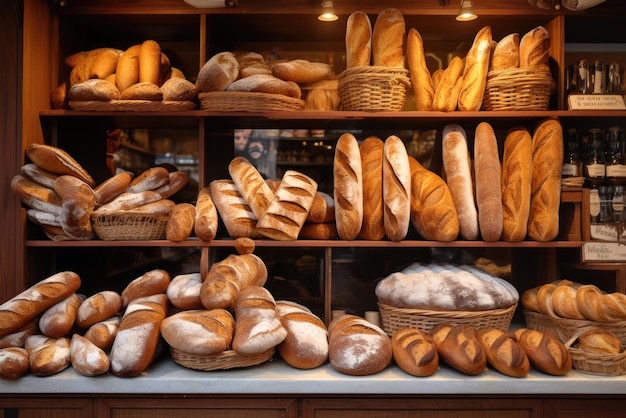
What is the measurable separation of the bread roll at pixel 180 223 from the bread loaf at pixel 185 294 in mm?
197

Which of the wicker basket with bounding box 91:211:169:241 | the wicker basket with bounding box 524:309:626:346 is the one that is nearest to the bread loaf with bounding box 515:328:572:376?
the wicker basket with bounding box 524:309:626:346

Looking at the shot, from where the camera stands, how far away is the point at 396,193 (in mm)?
2318

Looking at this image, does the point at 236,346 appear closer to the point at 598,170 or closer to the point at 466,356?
the point at 466,356

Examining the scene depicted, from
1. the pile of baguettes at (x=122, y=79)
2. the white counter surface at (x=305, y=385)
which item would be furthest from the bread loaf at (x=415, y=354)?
the pile of baguettes at (x=122, y=79)

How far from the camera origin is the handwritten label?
239cm

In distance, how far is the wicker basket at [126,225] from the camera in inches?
90.3

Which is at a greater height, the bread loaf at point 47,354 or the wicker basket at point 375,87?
the wicker basket at point 375,87

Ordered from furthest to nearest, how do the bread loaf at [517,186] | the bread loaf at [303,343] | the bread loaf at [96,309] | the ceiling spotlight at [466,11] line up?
the bread loaf at [517,186] < the ceiling spotlight at [466,11] < the bread loaf at [96,309] < the bread loaf at [303,343]

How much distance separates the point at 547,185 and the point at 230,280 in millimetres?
1425

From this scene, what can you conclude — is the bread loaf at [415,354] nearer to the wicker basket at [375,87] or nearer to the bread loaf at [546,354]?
the bread loaf at [546,354]

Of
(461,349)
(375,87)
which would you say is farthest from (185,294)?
(375,87)

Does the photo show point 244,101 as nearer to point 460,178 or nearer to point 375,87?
point 375,87

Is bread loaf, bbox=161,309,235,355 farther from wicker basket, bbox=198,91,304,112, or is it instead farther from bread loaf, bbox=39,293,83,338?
wicker basket, bbox=198,91,304,112

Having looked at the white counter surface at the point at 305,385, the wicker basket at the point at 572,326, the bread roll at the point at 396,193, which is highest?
the bread roll at the point at 396,193
